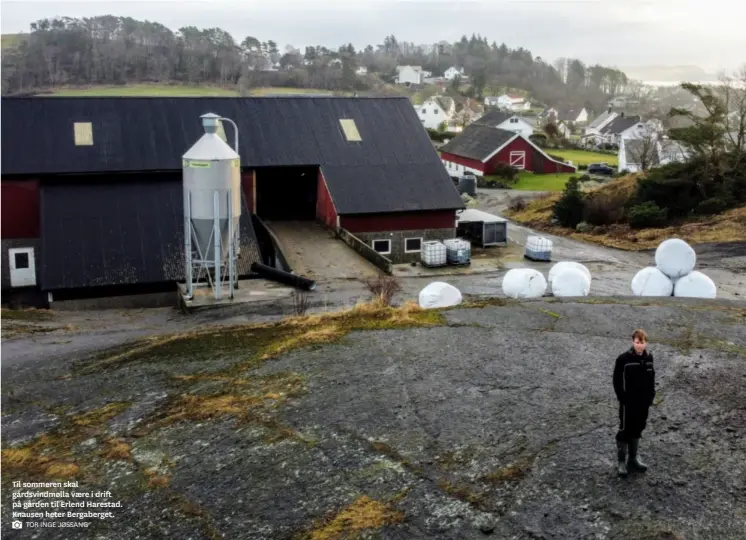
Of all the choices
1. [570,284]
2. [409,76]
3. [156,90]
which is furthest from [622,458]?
[409,76]

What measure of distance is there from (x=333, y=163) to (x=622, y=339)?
19090 mm

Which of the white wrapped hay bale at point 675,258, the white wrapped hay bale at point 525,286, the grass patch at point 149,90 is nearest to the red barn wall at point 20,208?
the white wrapped hay bale at point 525,286

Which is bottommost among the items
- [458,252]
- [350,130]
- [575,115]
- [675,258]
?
[458,252]

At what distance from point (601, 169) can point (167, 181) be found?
43694mm

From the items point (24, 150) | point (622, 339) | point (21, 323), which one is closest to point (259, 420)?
point (622, 339)

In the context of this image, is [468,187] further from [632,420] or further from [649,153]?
[632,420]

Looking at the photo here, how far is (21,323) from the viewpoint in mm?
17500

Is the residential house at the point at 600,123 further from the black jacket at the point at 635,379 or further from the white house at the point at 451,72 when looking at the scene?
the black jacket at the point at 635,379

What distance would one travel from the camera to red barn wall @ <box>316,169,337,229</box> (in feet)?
93.7

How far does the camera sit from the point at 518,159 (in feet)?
190

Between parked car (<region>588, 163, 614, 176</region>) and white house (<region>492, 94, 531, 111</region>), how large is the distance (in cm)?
6733

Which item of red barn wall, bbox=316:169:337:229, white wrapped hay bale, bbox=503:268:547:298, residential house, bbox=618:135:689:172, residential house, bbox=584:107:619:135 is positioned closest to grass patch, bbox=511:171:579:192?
residential house, bbox=618:135:689:172

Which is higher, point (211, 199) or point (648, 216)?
point (211, 199)

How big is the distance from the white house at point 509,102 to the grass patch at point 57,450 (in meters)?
123
